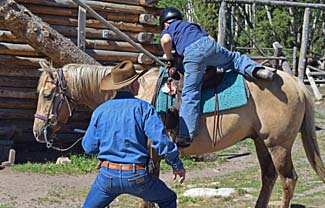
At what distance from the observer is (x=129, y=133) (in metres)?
5.05

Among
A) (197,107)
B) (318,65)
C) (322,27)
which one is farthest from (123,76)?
(322,27)

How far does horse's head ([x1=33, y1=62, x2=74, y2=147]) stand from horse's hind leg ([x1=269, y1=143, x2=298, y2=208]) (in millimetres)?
2366

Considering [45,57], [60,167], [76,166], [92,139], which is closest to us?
[92,139]

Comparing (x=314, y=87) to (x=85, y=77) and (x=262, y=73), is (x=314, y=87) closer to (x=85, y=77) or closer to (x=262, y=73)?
(x=262, y=73)

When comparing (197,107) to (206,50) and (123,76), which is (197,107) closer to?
(206,50)

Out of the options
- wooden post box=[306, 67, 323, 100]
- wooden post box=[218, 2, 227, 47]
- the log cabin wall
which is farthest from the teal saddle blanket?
wooden post box=[306, 67, 323, 100]

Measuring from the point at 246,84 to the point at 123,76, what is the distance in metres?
2.13

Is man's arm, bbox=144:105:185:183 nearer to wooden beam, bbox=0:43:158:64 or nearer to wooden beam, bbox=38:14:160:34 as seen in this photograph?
wooden beam, bbox=0:43:158:64

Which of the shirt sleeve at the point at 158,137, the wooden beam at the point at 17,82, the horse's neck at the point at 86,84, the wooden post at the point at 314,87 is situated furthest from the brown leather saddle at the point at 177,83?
the wooden post at the point at 314,87

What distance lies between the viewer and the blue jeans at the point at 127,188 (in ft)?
16.6

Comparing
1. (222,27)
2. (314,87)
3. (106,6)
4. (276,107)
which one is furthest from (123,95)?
(314,87)

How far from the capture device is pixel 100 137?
5176 millimetres

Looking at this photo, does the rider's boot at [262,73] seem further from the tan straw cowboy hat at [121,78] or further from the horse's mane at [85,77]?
the tan straw cowboy hat at [121,78]

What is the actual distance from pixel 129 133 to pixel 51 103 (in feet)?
7.91
